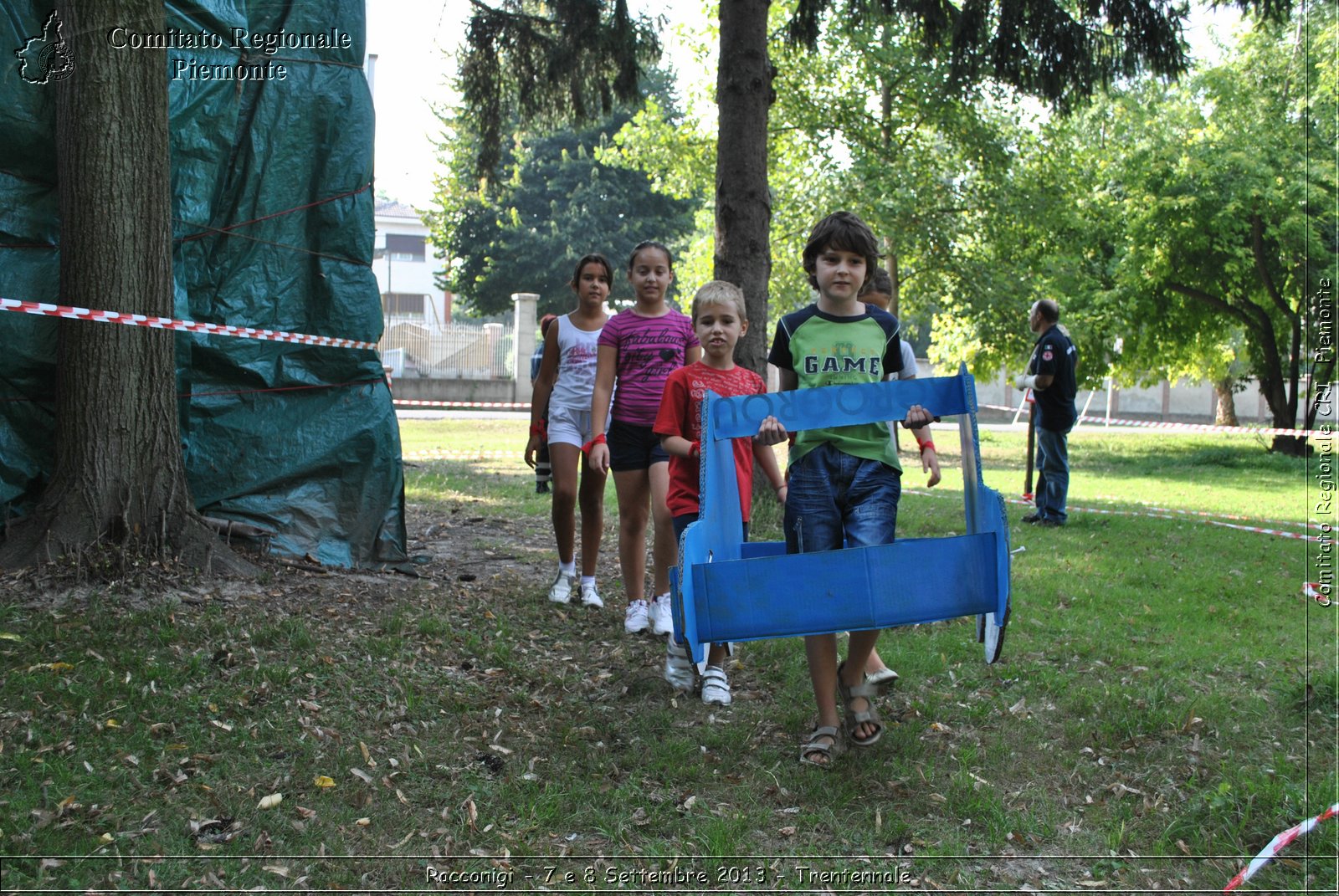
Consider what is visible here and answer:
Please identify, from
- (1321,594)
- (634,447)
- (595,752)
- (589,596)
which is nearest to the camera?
(595,752)

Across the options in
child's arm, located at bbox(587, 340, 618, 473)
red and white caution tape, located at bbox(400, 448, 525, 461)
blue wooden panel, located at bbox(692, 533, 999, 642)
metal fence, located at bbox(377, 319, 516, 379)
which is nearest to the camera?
blue wooden panel, located at bbox(692, 533, 999, 642)

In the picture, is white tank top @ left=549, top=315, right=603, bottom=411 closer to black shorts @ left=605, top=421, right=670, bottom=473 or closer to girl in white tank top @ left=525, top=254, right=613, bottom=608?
girl in white tank top @ left=525, top=254, right=613, bottom=608

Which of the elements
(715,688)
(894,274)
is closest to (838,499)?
(715,688)

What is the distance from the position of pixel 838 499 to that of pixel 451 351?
99.2 feet

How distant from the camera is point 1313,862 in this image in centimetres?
330

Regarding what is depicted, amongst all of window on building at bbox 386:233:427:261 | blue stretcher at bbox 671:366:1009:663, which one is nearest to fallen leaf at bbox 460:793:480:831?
blue stretcher at bbox 671:366:1009:663

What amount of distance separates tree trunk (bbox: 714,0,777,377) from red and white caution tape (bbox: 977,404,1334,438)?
4158 millimetres

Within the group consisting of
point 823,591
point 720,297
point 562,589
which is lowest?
point 562,589

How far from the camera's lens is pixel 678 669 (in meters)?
4.64

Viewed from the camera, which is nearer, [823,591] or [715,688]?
[823,591]

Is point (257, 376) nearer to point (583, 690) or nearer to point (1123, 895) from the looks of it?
point (583, 690)

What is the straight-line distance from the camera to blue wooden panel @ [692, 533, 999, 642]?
3.26m

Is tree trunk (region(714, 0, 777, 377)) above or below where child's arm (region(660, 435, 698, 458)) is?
above

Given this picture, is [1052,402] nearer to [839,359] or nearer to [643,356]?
[643,356]
